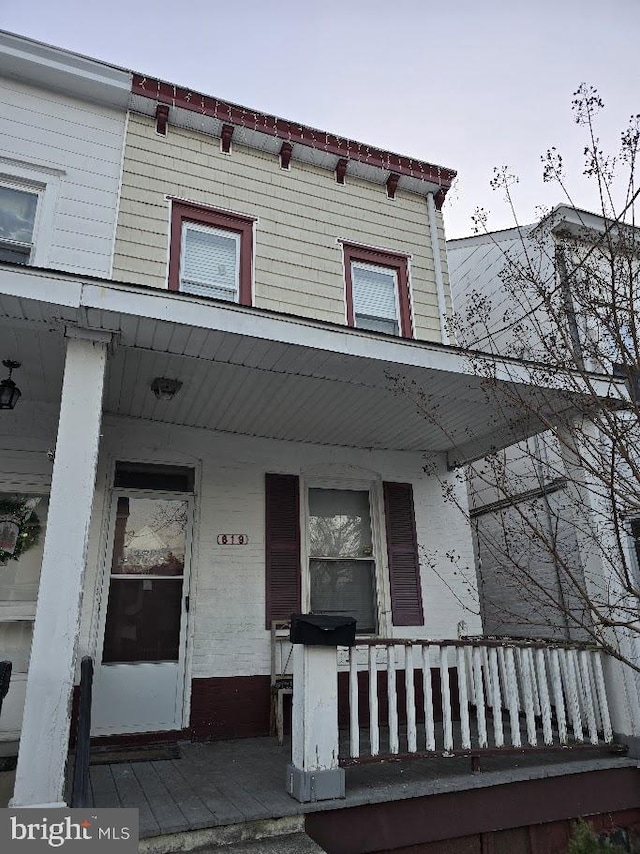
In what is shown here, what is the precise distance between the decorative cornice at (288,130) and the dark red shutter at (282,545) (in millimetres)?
3779

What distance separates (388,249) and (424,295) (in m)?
0.68

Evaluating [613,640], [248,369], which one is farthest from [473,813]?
[248,369]

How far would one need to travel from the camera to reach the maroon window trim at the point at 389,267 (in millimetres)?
6215

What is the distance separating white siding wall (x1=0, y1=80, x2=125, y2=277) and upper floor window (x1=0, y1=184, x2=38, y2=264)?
90 millimetres

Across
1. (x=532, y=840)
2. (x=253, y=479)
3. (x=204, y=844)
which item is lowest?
(x=532, y=840)

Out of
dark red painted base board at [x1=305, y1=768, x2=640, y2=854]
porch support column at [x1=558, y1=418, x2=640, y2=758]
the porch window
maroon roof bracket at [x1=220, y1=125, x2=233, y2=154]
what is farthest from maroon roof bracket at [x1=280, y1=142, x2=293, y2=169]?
dark red painted base board at [x1=305, y1=768, x2=640, y2=854]

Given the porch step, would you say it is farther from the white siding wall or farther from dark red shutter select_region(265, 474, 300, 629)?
the white siding wall

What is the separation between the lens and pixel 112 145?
5.57 m

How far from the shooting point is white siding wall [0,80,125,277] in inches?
199

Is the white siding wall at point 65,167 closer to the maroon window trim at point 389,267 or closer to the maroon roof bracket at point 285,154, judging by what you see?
the maroon roof bracket at point 285,154

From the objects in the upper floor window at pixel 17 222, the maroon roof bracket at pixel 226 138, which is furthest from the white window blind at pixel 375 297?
the upper floor window at pixel 17 222

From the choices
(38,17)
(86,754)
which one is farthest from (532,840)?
(38,17)

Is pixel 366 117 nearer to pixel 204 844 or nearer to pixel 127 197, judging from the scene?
pixel 127 197

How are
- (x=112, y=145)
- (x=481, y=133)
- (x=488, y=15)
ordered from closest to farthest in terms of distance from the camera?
(x=481, y=133)
(x=488, y=15)
(x=112, y=145)
